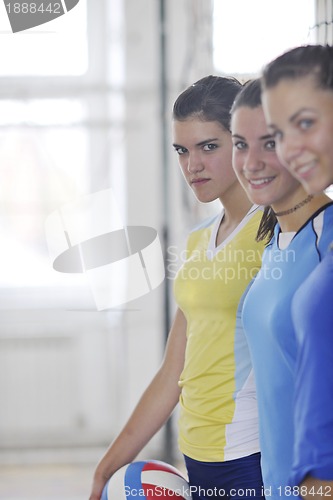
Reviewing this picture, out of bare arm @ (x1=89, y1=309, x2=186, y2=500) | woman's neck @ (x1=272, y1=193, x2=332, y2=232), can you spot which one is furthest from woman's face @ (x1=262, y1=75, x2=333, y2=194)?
bare arm @ (x1=89, y1=309, x2=186, y2=500)

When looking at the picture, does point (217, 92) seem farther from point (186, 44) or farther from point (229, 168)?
point (186, 44)

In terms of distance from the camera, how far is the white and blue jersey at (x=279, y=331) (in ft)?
2.60

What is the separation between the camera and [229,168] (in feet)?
3.64

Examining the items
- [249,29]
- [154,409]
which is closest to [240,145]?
[154,409]

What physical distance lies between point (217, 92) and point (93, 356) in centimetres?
257

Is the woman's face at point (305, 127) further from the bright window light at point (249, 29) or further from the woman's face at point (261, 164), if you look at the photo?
the bright window light at point (249, 29)

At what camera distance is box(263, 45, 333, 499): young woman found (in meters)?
0.69

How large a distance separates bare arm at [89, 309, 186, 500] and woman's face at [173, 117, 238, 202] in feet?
0.99

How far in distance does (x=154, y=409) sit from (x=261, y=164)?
633 mm

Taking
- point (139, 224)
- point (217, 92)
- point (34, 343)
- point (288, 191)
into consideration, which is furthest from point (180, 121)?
point (34, 343)

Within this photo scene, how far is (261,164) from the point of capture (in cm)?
82

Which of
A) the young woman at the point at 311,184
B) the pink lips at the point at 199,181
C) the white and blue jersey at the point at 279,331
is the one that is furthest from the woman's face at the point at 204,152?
the young woman at the point at 311,184

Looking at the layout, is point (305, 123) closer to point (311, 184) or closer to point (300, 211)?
point (311, 184)

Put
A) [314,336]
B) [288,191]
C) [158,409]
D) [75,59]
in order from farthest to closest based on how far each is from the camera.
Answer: [75,59] < [158,409] < [288,191] < [314,336]
